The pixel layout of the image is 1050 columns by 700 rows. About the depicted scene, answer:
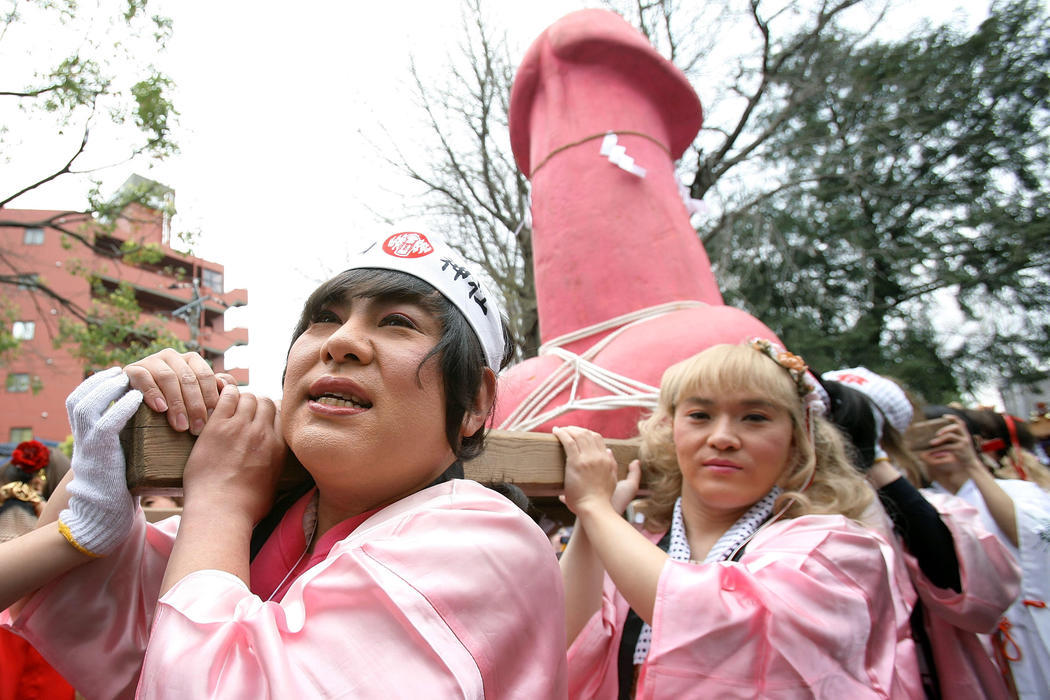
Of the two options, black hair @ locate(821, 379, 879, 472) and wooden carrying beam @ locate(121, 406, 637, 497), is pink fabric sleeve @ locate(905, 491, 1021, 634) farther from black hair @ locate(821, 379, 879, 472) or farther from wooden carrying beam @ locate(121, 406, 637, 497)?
wooden carrying beam @ locate(121, 406, 637, 497)

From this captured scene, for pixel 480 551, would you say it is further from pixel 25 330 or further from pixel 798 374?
pixel 25 330

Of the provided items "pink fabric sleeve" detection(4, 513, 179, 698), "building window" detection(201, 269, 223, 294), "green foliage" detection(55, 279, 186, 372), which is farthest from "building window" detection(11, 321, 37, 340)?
"pink fabric sleeve" detection(4, 513, 179, 698)

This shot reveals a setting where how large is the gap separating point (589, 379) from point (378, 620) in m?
1.60

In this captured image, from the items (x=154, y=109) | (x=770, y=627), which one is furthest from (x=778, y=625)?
(x=154, y=109)

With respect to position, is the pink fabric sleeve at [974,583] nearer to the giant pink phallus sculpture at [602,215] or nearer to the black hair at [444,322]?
the giant pink phallus sculpture at [602,215]

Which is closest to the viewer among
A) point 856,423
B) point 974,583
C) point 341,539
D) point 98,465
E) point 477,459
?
point 98,465

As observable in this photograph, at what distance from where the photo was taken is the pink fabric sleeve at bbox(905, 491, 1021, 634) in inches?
74.3

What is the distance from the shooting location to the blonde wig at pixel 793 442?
1603 mm

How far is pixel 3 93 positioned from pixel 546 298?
569 centimetres

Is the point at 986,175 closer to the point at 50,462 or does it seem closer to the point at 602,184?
the point at 602,184

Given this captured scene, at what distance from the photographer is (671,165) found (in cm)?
305

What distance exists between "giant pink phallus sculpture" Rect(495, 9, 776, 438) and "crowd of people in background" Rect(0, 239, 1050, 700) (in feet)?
1.88

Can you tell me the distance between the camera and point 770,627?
1.25 meters

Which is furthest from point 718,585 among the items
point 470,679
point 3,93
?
point 3,93
